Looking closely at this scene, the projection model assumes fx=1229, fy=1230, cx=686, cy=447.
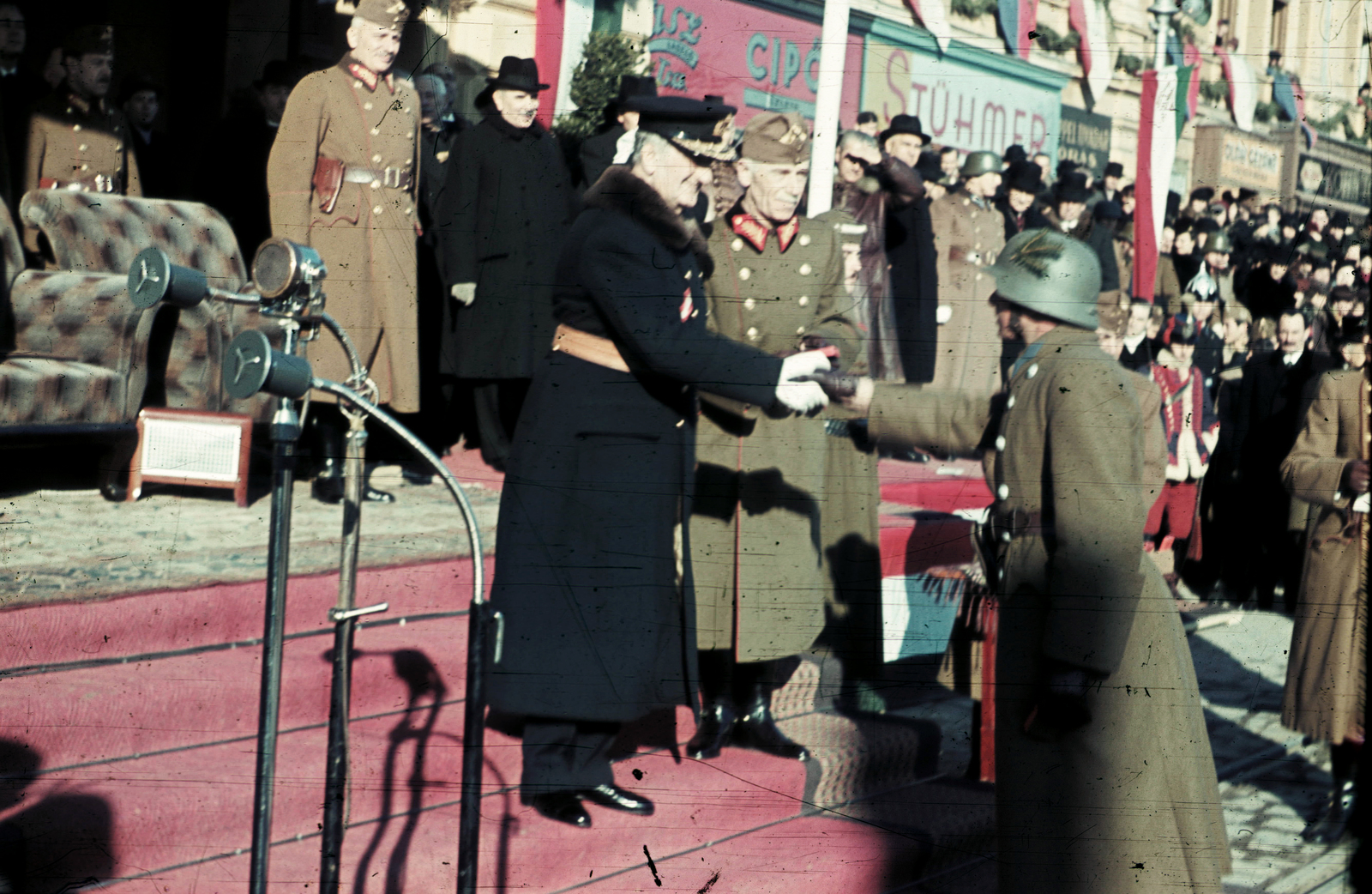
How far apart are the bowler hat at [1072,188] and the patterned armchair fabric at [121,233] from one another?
162 centimetres

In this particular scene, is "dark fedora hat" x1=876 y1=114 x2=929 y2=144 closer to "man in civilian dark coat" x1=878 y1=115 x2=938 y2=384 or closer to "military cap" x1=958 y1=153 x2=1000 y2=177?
"military cap" x1=958 y1=153 x2=1000 y2=177

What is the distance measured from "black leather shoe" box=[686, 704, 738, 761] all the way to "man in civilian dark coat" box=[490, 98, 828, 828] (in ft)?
1.41

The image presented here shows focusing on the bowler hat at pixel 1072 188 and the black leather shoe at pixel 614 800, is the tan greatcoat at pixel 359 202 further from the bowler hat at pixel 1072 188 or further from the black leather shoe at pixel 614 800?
the bowler hat at pixel 1072 188

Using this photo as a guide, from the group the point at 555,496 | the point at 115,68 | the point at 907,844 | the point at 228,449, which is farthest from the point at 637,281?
the point at 907,844

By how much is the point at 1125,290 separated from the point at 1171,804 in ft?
3.37

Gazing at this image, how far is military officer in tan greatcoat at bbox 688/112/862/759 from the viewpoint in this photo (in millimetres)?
2967

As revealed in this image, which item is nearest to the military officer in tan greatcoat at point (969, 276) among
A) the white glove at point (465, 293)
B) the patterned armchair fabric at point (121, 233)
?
the white glove at point (465, 293)

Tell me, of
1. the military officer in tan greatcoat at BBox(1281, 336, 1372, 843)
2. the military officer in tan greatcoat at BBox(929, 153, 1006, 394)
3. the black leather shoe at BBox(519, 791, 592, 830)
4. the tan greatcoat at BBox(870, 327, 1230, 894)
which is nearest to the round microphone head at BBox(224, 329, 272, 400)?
the black leather shoe at BBox(519, 791, 592, 830)

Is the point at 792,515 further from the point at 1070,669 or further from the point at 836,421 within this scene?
the point at 1070,669

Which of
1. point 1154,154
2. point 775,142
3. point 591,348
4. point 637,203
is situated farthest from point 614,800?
point 1154,154

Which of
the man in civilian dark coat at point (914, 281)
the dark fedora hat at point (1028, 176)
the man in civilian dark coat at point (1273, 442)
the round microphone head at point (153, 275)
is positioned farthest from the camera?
the man in civilian dark coat at point (914, 281)

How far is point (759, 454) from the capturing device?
10.3ft

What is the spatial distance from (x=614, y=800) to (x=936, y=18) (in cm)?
159

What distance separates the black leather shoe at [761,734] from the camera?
9.75 ft
